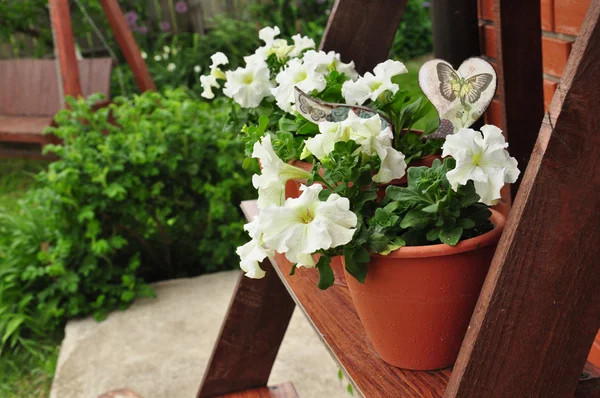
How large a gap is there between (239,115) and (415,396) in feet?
2.37

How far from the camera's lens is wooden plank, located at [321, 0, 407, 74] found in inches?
53.0

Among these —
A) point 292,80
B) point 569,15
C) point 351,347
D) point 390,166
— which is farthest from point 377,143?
point 569,15

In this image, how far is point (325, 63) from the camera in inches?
48.2

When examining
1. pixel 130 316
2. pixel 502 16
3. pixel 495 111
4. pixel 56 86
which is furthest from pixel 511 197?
pixel 56 86

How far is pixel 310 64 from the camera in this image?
1191 millimetres

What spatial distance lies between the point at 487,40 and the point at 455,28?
21cm

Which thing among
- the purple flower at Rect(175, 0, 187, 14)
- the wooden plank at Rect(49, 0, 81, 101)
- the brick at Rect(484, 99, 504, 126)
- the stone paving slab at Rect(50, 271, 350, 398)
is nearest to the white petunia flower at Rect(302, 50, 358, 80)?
the brick at Rect(484, 99, 504, 126)

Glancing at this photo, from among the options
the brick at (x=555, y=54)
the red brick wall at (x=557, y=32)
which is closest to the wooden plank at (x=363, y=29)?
the red brick wall at (x=557, y=32)

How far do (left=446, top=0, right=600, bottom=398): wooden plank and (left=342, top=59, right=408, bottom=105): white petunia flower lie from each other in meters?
0.44

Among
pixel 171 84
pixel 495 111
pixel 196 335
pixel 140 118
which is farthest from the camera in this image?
pixel 171 84

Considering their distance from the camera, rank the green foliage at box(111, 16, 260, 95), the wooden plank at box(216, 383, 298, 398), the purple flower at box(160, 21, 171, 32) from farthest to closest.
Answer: the purple flower at box(160, 21, 171, 32) → the green foliage at box(111, 16, 260, 95) → the wooden plank at box(216, 383, 298, 398)

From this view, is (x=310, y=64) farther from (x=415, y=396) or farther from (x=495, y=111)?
(x=495, y=111)

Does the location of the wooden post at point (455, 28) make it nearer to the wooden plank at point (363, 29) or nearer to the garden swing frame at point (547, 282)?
the wooden plank at point (363, 29)

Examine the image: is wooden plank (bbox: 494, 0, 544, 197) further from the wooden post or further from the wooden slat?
the wooden slat
